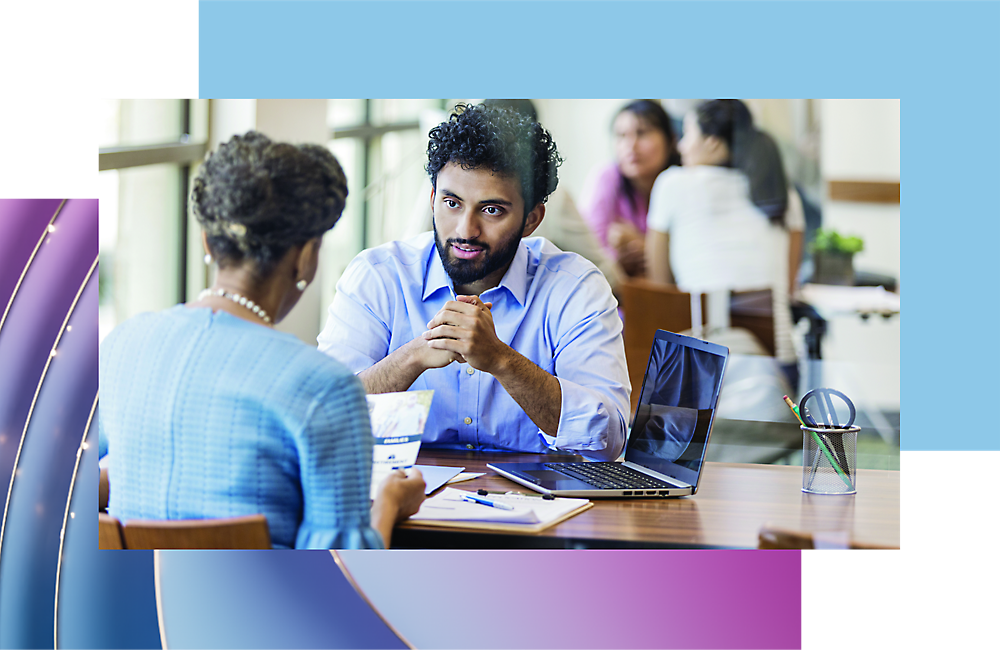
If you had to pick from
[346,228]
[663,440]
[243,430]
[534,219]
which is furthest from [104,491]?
[663,440]

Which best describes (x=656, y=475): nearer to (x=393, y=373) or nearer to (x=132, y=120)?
(x=393, y=373)

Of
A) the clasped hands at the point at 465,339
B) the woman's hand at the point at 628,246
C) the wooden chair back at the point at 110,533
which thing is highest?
the woman's hand at the point at 628,246

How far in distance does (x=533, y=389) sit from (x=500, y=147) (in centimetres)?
59

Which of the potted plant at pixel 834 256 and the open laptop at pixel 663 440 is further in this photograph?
the potted plant at pixel 834 256

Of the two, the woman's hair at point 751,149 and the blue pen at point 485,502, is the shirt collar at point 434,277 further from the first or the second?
the woman's hair at point 751,149

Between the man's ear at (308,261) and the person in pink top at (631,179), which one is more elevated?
the person in pink top at (631,179)

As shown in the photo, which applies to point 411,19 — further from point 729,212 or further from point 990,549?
point 990,549

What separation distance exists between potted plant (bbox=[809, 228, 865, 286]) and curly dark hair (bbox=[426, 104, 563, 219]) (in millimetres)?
684

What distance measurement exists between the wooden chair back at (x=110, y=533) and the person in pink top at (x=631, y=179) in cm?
129

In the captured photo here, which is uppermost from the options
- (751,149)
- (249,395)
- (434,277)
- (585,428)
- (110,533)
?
(751,149)

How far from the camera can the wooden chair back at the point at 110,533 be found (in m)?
2.00

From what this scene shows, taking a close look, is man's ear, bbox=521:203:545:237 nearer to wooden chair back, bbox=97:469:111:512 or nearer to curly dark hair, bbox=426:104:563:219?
curly dark hair, bbox=426:104:563:219

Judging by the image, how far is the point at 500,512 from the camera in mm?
1884

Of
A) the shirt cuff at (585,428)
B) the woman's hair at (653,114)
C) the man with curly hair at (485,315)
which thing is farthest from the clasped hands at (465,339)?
the woman's hair at (653,114)
